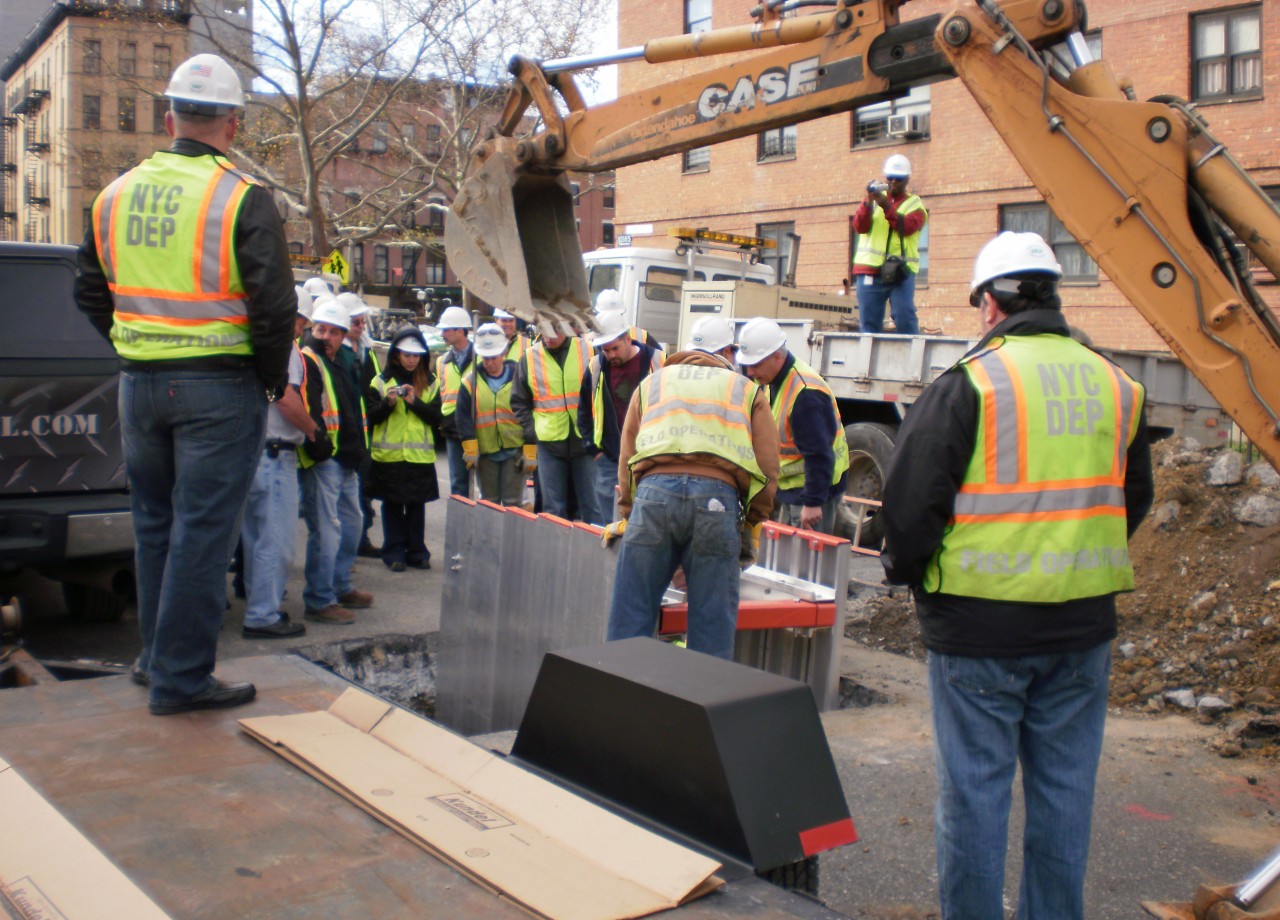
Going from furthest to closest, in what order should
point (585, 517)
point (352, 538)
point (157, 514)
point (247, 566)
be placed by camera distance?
point (585, 517) < point (352, 538) < point (247, 566) < point (157, 514)

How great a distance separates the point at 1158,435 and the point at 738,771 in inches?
327

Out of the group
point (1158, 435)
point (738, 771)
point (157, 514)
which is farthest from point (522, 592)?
point (1158, 435)

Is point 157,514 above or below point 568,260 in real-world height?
below

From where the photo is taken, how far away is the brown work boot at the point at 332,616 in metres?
7.60

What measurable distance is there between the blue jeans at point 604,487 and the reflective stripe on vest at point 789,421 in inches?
64.6

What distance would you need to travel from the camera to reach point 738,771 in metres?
2.48

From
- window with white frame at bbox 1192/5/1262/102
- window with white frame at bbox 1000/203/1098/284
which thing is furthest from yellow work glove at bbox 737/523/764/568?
window with white frame at bbox 1192/5/1262/102

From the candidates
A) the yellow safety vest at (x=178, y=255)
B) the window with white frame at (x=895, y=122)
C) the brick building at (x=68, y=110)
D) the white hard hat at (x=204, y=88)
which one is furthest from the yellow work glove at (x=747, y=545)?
the brick building at (x=68, y=110)

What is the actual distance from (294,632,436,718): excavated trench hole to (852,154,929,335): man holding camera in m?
6.14

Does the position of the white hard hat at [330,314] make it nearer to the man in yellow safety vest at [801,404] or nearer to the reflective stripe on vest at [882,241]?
the man in yellow safety vest at [801,404]

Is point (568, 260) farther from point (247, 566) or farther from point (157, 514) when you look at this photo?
point (157, 514)

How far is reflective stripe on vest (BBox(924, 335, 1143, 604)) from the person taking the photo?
301cm

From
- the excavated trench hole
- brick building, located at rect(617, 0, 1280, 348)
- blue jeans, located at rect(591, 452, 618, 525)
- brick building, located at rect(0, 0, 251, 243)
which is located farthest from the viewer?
brick building, located at rect(0, 0, 251, 243)

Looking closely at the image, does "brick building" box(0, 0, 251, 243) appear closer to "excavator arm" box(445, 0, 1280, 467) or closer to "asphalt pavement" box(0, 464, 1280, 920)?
"asphalt pavement" box(0, 464, 1280, 920)
